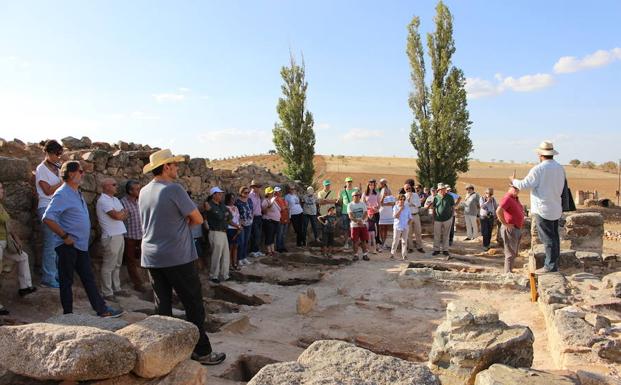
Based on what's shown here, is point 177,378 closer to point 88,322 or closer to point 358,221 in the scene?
point 88,322

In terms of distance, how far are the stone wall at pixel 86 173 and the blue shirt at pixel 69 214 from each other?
1.58 m

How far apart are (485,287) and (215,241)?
4737mm

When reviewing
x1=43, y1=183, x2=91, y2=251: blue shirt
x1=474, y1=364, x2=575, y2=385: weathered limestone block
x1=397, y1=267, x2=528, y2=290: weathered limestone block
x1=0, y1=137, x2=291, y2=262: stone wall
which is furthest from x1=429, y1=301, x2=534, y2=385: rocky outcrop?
x1=0, y1=137, x2=291, y2=262: stone wall

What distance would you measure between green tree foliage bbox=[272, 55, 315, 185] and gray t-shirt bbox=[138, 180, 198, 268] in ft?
62.5

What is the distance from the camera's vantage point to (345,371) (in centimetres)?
325

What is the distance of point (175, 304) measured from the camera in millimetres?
7250

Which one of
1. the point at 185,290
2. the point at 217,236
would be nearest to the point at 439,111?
the point at 217,236

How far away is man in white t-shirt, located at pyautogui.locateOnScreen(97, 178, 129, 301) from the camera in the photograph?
6.82m

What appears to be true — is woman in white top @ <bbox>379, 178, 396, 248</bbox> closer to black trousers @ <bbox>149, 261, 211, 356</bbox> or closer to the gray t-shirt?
black trousers @ <bbox>149, 261, 211, 356</bbox>

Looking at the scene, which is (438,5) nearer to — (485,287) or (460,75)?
(460,75)

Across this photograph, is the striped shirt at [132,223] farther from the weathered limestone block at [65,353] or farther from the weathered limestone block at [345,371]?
the weathered limestone block at [345,371]

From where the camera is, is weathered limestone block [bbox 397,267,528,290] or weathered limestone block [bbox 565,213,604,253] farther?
weathered limestone block [bbox 565,213,604,253]

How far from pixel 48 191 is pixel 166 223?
106 inches

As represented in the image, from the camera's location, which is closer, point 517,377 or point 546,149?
point 517,377
